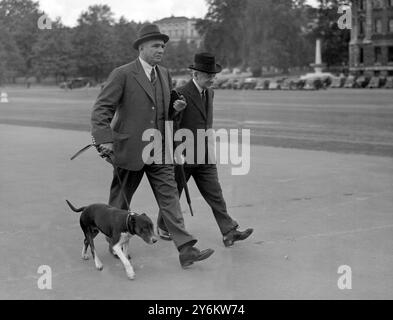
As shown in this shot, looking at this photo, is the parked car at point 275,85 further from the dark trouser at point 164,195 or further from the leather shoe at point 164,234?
the dark trouser at point 164,195

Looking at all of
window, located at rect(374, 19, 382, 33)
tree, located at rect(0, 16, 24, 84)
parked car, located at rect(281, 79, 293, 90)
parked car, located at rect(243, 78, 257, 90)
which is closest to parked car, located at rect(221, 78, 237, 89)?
parked car, located at rect(243, 78, 257, 90)

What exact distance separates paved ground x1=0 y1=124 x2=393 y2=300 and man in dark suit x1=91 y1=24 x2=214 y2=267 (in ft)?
2.02

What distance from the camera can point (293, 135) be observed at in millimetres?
18547

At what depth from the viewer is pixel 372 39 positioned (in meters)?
88.0

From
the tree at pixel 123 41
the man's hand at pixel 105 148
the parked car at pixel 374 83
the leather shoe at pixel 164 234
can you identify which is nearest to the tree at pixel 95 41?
the tree at pixel 123 41

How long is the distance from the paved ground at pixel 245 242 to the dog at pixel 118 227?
180mm

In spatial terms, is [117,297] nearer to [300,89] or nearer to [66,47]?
[300,89]

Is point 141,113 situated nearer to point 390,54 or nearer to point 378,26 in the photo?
point 390,54

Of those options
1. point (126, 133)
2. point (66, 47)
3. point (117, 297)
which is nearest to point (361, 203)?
point (126, 133)

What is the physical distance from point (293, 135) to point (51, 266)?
13.2 m

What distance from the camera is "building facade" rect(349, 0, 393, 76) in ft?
284

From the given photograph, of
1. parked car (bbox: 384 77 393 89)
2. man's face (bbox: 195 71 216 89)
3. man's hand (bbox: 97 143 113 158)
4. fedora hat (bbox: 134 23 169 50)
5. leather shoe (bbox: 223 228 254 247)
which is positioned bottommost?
leather shoe (bbox: 223 228 254 247)

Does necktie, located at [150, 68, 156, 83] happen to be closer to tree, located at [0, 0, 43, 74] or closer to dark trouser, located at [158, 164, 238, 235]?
dark trouser, located at [158, 164, 238, 235]
